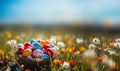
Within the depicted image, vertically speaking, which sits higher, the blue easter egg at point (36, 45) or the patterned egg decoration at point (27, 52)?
the blue easter egg at point (36, 45)

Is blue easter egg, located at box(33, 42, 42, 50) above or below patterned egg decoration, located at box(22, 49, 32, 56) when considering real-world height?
above

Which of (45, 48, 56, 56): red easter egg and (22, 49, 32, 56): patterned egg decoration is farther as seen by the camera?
(45, 48, 56, 56): red easter egg

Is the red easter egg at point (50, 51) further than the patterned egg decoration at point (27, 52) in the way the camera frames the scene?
Yes

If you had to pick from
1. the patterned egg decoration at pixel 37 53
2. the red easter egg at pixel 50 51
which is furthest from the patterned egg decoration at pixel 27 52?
the red easter egg at pixel 50 51

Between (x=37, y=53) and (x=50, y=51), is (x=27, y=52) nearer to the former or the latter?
(x=37, y=53)

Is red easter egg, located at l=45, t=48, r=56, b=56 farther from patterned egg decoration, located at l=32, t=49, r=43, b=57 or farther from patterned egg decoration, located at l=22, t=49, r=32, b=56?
patterned egg decoration, located at l=22, t=49, r=32, b=56

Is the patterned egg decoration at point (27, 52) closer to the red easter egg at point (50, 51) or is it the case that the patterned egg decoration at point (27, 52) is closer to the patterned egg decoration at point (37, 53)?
the patterned egg decoration at point (37, 53)

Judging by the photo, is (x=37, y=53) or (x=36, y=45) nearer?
(x=37, y=53)

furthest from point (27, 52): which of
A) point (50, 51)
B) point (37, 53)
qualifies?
point (50, 51)

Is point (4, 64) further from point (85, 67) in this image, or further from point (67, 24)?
point (67, 24)

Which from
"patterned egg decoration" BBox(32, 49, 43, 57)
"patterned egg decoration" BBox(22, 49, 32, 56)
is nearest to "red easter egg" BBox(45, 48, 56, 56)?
"patterned egg decoration" BBox(32, 49, 43, 57)

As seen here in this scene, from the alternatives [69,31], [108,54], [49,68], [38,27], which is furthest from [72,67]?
[38,27]

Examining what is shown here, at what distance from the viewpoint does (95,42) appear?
4.68 m

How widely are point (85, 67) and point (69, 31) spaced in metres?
3.14
